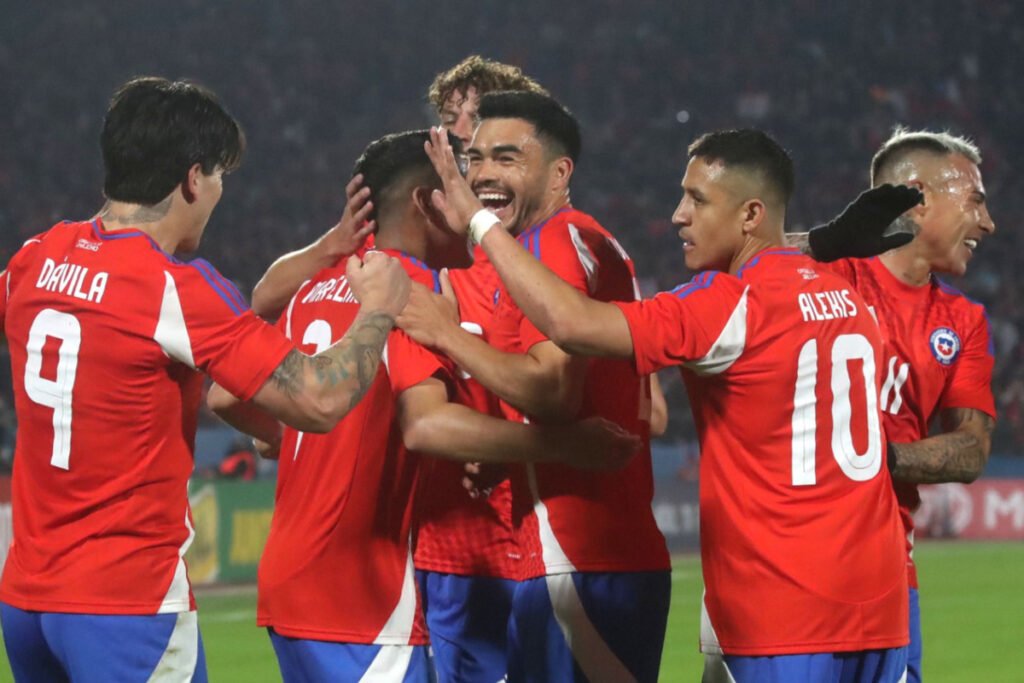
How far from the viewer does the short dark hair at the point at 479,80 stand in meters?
5.85

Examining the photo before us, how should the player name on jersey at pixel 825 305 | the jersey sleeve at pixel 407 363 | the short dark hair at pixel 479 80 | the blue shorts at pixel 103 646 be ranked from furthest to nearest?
the short dark hair at pixel 479 80, the jersey sleeve at pixel 407 363, the player name on jersey at pixel 825 305, the blue shorts at pixel 103 646

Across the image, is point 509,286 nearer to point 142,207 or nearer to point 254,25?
point 142,207

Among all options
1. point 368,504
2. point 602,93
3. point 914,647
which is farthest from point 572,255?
point 602,93

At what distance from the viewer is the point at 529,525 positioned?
13.0ft

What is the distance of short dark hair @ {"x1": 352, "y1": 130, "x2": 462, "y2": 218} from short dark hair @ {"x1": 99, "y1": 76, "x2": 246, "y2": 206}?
73cm

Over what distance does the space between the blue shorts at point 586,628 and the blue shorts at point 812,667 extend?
0.26 metres

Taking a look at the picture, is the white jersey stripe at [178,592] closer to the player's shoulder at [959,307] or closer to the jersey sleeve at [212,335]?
→ the jersey sleeve at [212,335]

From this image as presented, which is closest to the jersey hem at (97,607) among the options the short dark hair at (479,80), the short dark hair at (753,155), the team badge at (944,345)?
the short dark hair at (753,155)

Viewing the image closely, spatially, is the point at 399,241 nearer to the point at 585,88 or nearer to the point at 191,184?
the point at 191,184

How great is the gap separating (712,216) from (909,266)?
4.36 feet

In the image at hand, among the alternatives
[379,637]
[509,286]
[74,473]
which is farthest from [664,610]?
[74,473]

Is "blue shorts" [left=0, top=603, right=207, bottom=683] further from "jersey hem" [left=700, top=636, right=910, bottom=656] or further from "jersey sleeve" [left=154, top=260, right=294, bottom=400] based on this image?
"jersey hem" [left=700, top=636, right=910, bottom=656]

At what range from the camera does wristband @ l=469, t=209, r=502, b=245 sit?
3.71 m

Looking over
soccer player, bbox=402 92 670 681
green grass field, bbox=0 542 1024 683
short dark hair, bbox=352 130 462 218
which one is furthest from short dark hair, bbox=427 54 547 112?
green grass field, bbox=0 542 1024 683
